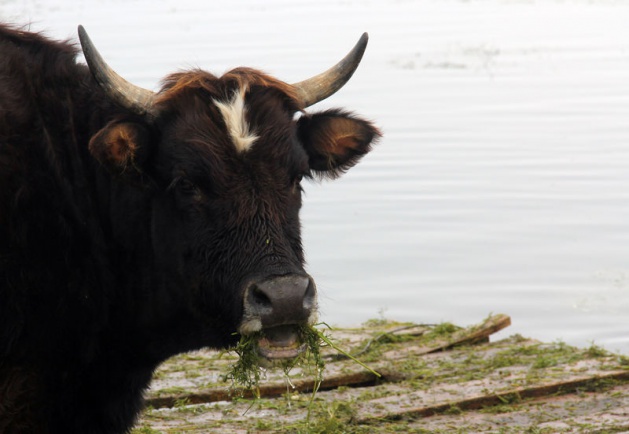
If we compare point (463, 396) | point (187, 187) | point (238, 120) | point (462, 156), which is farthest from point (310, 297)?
point (462, 156)

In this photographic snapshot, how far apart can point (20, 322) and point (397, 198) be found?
868 centimetres

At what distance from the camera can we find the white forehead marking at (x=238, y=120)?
5.26 meters

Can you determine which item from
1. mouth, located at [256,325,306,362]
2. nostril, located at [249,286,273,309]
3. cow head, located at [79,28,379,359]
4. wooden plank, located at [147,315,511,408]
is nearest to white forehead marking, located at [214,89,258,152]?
cow head, located at [79,28,379,359]

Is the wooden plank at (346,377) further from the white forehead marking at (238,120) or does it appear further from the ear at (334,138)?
the white forehead marking at (238,120)

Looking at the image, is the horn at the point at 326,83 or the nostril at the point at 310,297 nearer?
the nostril at the point at 310,297

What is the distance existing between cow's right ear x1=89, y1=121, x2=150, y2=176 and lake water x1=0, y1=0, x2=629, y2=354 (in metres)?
1.40

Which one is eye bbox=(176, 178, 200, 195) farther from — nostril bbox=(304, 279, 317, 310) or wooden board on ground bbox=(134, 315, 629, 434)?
wooden board on ground bbox=(134, 315, 629, 434)

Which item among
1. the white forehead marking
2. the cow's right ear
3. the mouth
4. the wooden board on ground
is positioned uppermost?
the white forehead marking

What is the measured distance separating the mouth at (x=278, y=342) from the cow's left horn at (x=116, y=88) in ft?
4.09

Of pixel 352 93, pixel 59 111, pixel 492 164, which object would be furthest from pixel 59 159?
pixel 352 93

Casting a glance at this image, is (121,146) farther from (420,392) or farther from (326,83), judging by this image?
(420,392)

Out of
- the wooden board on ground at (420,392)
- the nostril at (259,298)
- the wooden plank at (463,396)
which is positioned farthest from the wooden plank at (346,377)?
the nostril at (259,298)

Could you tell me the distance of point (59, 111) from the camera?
5.54 metres

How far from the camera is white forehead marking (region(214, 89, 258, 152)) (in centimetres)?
526
